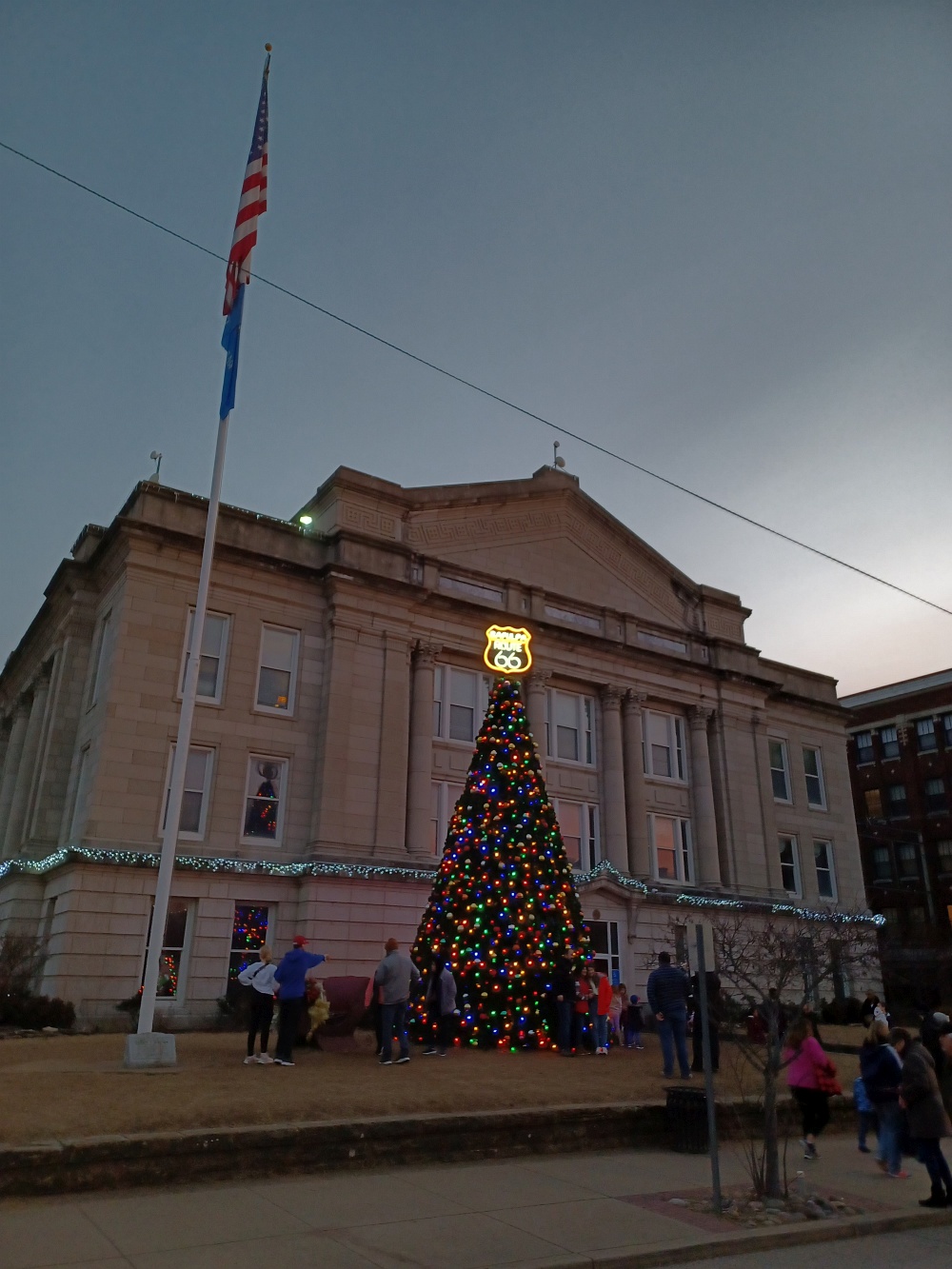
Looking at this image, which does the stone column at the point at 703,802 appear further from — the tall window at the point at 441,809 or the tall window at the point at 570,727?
the tall window at the point at 441,809

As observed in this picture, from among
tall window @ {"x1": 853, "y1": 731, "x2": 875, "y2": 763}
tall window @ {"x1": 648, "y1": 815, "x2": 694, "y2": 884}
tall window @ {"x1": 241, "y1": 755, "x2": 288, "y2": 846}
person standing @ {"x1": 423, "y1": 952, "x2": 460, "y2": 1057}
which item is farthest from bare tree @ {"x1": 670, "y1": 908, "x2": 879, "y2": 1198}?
tall window @ {"x1": 853, "y1": 731, "x2": 875, "y2": 763}

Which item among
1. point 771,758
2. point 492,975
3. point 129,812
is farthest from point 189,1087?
point 771,758

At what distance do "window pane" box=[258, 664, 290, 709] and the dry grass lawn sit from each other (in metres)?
11.6

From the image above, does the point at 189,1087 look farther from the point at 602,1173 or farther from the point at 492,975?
the point at 492,975

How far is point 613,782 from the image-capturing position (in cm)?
3331

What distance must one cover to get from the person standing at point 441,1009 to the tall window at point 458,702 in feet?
47.0

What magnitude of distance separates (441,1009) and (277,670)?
1420 centimetres

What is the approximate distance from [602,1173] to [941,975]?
132 ft

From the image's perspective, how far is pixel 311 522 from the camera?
31.5m

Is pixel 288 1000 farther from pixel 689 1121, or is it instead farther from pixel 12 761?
pixel 12 761

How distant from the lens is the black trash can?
1120 cm

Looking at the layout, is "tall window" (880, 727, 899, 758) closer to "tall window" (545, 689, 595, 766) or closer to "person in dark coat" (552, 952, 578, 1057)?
"tall window" (545, 689, 595, 766)

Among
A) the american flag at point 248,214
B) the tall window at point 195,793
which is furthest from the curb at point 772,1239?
the tall window at point 195,793

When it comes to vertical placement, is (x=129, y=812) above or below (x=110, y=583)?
below
